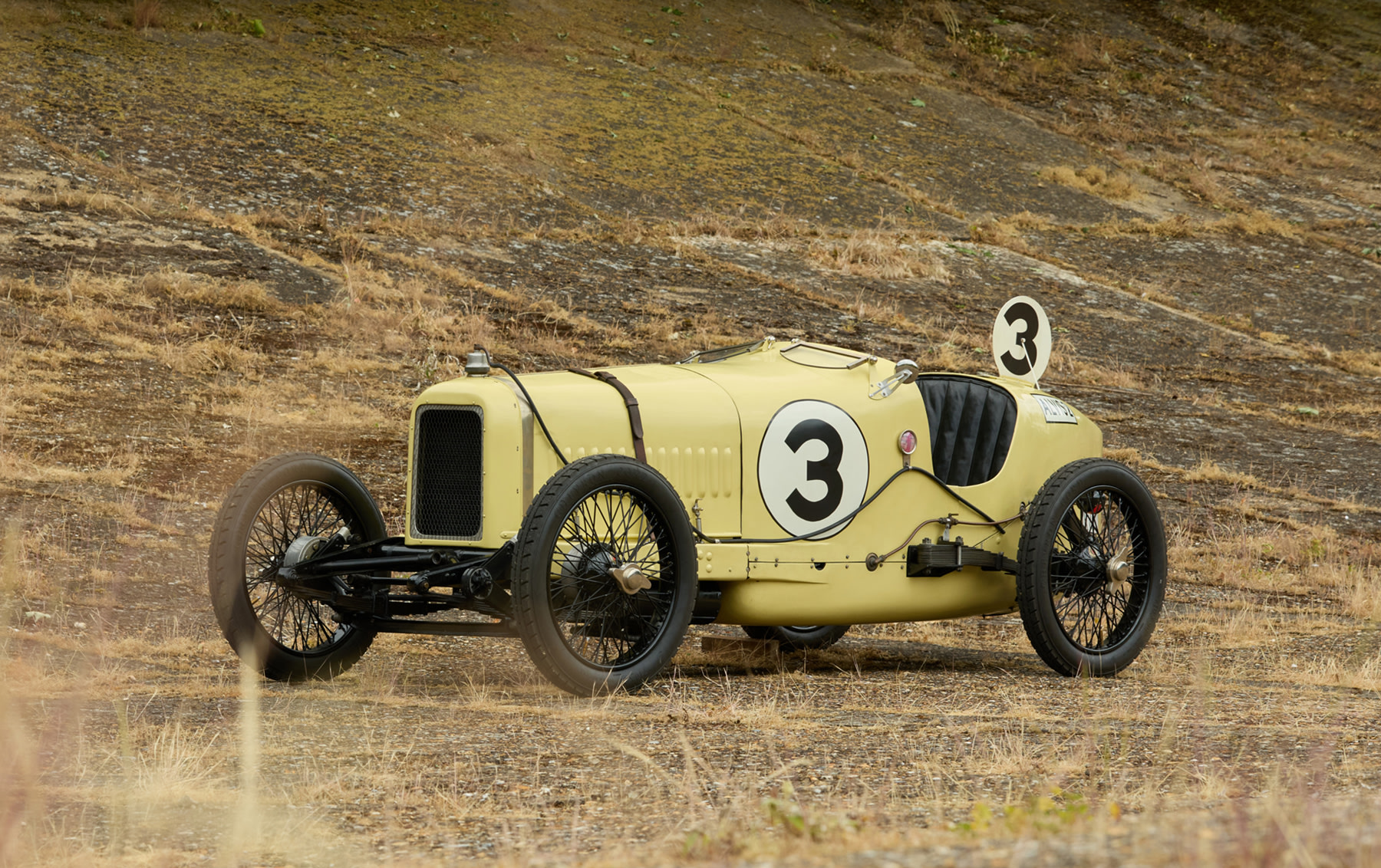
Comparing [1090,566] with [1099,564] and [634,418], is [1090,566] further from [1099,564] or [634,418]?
[634,418]

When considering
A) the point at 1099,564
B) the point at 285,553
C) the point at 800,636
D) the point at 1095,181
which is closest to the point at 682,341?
the point at 800,636

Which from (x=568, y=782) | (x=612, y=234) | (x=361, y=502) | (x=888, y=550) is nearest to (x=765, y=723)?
(x=568, y=782)

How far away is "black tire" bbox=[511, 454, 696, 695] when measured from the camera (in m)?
6.21

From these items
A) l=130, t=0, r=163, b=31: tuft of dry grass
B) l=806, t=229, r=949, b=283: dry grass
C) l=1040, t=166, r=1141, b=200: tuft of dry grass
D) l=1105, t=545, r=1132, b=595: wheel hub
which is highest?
l=130, t=0, r=163, b=31: tuft of dry grass

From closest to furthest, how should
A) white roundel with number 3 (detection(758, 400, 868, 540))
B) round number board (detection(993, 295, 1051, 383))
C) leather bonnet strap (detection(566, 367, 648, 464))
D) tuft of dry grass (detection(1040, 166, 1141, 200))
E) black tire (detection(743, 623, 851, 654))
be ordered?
leather bonnet strap (detection(566, 367, 648, 464)), white roundel with number 3 (detection(758, 400, 868, 540)), black tire (detection(743, 623, 851, 654)), round number board (detection(993, 295, 1051, 383)), tuft of dry grass (detection(1040, 166, 1141, 200))

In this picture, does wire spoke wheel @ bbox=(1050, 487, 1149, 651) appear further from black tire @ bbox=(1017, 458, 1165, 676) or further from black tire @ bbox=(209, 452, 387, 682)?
black tire @ bbox=(209, 452, 387, 682)

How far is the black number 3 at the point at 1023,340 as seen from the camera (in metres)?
9.12

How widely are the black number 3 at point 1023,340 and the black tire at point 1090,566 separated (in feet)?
3.75

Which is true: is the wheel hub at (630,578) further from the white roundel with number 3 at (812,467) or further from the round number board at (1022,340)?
the round number board at (1022,340)

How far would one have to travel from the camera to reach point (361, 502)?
24.4 feet

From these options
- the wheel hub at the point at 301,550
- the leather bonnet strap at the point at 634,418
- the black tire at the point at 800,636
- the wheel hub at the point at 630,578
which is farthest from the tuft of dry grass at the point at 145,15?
the wheel hub at the point at 630,578

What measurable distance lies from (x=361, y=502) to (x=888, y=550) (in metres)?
2.76

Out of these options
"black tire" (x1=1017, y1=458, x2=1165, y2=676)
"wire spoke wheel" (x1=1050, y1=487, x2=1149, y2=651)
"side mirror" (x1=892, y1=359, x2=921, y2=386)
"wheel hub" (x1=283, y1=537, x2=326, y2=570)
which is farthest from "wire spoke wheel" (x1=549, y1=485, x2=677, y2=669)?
"wire spoke wheel" (x1=1050, y1=487, x2=1149, y2=651)

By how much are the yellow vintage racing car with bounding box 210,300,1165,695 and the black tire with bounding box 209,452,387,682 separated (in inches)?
0.5
